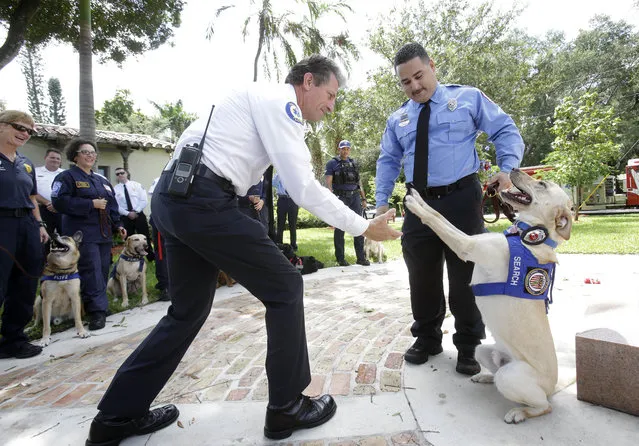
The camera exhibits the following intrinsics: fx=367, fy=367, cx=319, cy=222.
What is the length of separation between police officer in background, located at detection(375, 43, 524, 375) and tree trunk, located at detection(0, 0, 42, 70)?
876 centimetres

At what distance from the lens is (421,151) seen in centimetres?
272

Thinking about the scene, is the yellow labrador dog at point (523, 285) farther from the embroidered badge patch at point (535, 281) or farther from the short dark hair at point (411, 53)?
the short dark hair at point (411, 53)

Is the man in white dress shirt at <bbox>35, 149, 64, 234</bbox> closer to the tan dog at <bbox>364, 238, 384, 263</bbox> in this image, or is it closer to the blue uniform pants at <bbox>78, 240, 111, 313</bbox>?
the blue uniform pants at <bbox>78, 240, 111, 313</bbox>

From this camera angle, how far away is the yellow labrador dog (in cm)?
201

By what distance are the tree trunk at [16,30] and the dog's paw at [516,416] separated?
402 inches

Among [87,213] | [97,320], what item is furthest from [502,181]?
[97,320]

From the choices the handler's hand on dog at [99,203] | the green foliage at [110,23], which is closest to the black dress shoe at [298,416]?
the handler's hand on dog at [99,203]

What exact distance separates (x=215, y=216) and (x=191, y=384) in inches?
60.8

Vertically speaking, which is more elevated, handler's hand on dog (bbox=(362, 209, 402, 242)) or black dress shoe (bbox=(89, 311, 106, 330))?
handler's hand on dog (bbox=(362, 209, 402, 242))

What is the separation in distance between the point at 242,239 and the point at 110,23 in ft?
35.7

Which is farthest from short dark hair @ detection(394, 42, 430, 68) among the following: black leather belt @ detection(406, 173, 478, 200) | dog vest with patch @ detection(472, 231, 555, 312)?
dog vest with patch @ detection(472, 231, 555, 312)

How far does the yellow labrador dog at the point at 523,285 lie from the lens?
201 centimetres

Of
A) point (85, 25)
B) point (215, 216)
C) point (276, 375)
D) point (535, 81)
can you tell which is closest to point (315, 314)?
point (276, 375)

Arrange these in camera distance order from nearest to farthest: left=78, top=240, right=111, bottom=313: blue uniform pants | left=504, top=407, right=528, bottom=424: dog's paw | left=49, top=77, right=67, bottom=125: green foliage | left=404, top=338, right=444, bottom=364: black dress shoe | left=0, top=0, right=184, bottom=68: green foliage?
left=504, top=407, right=528, bottom=424: dog's paw → left=404, top=338, right=444, bottom=364: black dress shoe → left=78, top=240, right=111, bottom=313: blue uniform pants → left=0, top=0, right=184, bottom=68: green foliage → left=49, top=77, right=67, bottom=125: green foliage
